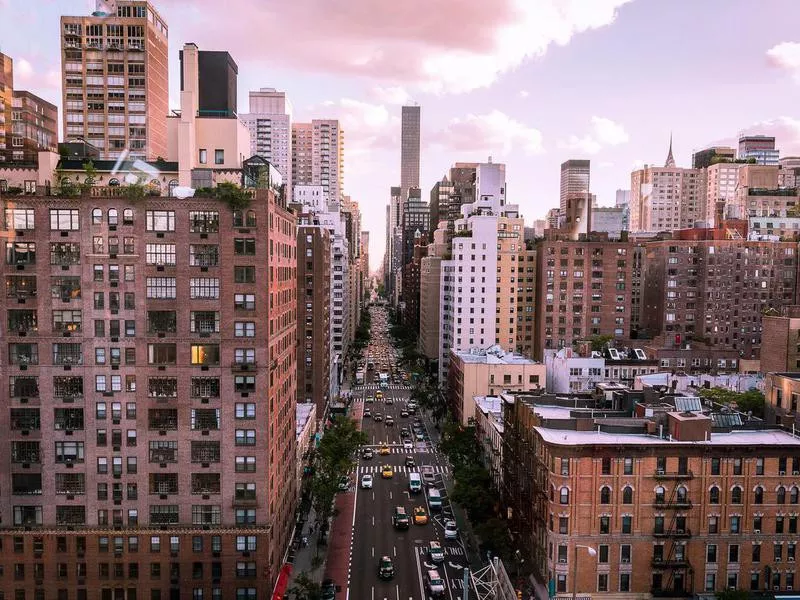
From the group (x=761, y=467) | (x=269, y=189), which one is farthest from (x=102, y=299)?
(x=761, y=467)

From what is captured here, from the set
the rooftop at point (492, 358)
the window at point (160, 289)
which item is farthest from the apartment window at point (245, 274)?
the rooftop at point (492, 358)

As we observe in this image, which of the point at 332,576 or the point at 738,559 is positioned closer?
the point at 738,559

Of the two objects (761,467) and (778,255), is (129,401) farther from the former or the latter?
(778,255)

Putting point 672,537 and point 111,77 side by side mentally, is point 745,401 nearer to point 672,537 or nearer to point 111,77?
point 672,537

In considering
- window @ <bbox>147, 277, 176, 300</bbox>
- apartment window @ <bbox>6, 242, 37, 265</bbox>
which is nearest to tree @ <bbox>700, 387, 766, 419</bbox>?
window @ <bbox>147, 277, 176, 300</bbox>

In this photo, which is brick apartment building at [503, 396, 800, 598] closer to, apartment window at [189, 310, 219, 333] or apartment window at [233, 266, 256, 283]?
apartment window at [233, 266, 256, 283]

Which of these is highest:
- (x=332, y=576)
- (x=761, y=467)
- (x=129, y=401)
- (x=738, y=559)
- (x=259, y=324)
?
(x=259, y=324)

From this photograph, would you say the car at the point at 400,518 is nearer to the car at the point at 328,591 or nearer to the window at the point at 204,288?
the car at the point at 328,591
